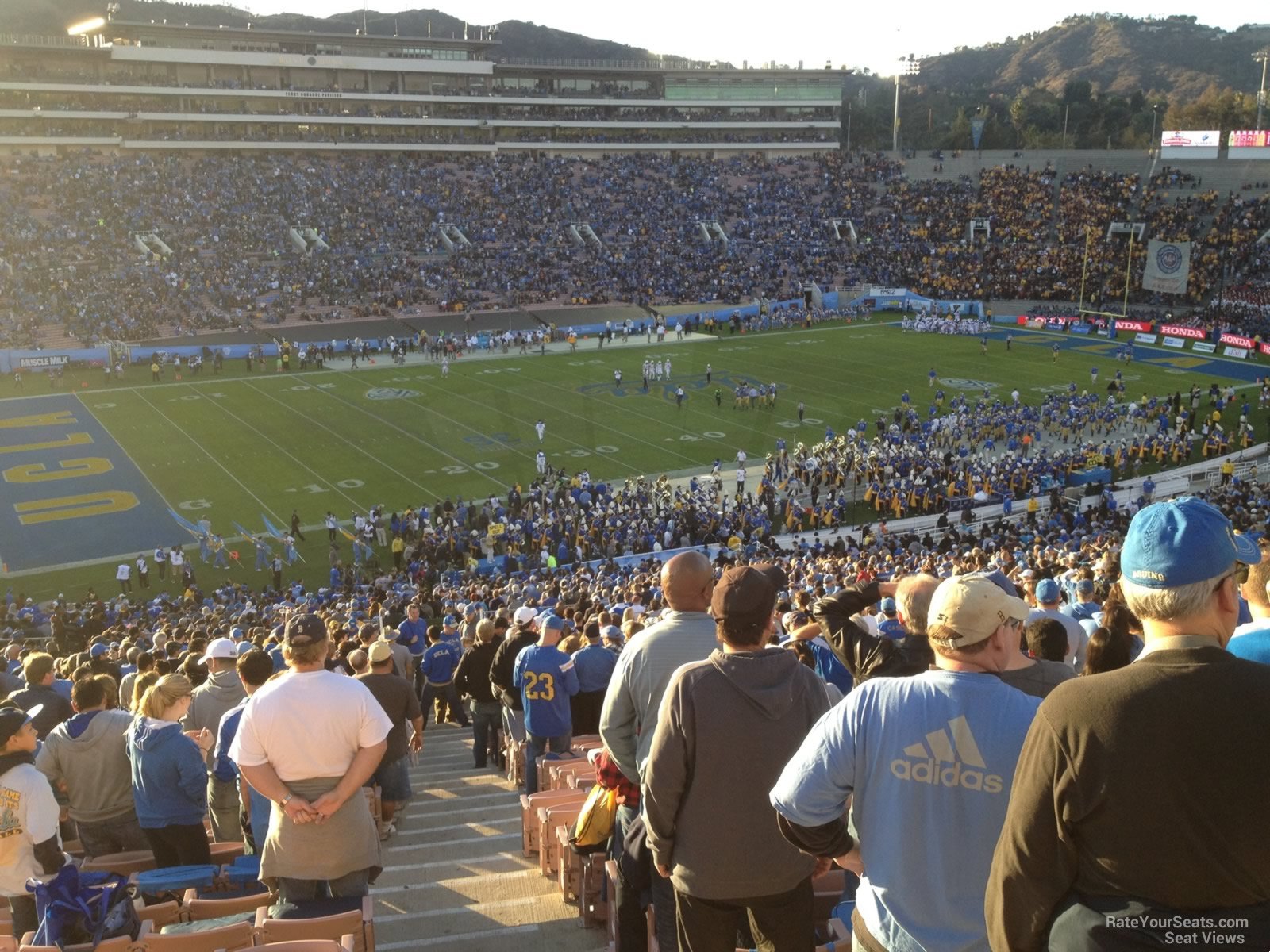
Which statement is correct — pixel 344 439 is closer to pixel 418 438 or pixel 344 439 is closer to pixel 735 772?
pixel 418 438

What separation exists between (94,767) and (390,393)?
3590 cm

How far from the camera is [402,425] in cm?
3631

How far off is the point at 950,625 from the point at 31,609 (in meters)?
21.9

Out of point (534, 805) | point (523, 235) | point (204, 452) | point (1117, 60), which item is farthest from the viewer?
point (1117, 60)

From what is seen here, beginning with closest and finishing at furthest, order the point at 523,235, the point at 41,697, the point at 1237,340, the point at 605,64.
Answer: the point at 41,697 → the point at 1237,340 → the point at 523,235 → the point at 605,64

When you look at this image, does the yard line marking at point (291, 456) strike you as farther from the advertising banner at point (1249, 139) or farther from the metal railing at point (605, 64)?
the advertising banner at point (1249, 139)

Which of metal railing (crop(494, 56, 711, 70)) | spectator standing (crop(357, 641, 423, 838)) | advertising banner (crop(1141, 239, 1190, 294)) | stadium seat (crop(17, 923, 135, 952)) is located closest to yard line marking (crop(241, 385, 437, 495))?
spectator standing (crop(357, 641, 423, 838))

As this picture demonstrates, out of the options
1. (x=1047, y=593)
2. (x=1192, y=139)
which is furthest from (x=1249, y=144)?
(x=1047, y=593)

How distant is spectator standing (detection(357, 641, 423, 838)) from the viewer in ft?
21.0

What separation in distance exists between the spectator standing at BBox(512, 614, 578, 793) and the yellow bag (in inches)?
106

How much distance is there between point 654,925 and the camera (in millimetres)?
4273

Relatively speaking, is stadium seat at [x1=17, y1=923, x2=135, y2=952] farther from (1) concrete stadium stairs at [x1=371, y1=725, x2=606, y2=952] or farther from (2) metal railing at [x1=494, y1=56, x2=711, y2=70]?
(2) metal railing at [x1=494, y1=56, x2=711, y2=70]

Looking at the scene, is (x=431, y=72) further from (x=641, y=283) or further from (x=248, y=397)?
(x=248, y=397)

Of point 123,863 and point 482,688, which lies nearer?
point 123,863
